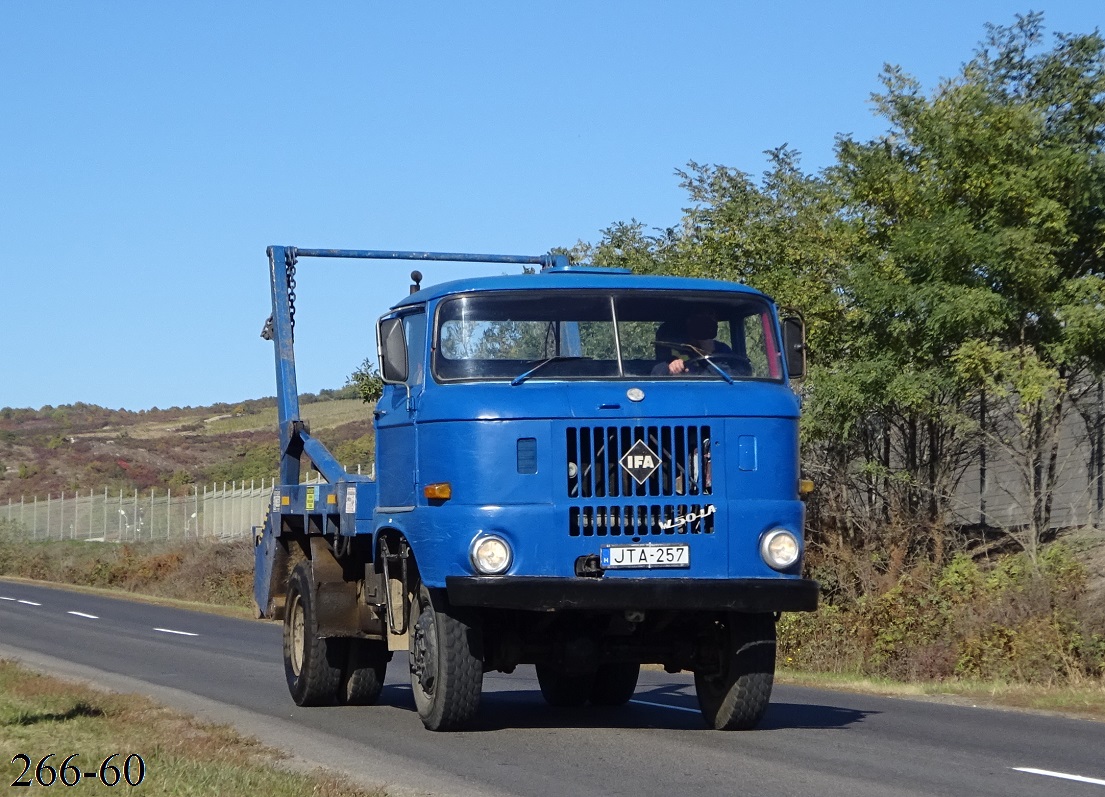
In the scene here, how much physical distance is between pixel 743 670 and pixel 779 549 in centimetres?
96

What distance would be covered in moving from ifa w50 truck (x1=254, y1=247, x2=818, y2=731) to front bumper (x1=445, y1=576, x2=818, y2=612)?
0.05 feet

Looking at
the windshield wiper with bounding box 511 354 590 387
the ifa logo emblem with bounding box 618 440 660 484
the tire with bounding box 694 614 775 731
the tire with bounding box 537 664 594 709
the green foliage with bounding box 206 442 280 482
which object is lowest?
the tire with bounding box 537 664 594 709

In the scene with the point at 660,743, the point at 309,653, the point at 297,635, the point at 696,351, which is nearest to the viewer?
the point at 660,743

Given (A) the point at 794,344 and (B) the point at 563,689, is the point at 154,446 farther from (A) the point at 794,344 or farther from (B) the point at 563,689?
(A) the point at 794,344

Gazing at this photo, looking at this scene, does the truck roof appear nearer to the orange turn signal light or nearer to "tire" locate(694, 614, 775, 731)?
the orange turn signal light

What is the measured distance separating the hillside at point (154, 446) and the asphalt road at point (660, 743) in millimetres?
66402

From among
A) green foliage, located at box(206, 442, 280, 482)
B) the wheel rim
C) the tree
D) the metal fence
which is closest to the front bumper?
the wheel rim

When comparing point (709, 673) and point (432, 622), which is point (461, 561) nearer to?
point (432, 622)

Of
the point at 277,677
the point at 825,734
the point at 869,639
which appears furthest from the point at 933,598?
the point at 825,734

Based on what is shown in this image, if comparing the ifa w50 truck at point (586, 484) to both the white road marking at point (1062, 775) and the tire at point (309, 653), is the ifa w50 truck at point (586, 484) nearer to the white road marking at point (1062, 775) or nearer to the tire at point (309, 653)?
the tire at point (309, 653)

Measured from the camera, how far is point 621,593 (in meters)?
10.4

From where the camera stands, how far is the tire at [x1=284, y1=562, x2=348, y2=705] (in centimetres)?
1312

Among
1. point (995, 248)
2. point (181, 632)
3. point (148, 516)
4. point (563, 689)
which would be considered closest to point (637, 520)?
point (563, 689)

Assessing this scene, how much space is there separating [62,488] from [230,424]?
32.2m
